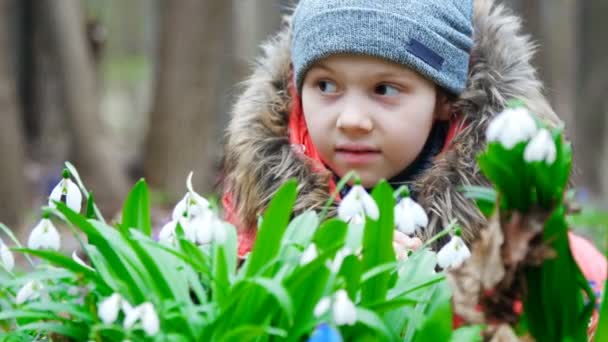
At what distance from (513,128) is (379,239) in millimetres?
524

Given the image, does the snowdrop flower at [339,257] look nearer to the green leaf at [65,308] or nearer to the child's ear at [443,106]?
the green leaf at [65,308]

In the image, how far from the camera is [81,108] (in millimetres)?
10445

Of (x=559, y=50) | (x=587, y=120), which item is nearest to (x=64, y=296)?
(x=559, y=50)

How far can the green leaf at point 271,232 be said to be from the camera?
7.74 ft

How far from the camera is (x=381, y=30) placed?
3371 mm

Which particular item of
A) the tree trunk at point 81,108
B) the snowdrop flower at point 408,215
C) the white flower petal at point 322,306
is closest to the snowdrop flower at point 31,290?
the white flower petal at point 322,306

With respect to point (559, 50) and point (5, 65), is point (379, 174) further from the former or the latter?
point (559, 50)

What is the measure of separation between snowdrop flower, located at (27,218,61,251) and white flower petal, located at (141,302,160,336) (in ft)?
1.53

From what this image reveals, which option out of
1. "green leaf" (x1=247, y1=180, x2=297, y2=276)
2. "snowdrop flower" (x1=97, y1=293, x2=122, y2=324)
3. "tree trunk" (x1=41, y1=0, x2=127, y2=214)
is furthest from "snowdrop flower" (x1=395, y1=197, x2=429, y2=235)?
"tree trunk" (x1=41, y1=0, x2=127, y2=214)

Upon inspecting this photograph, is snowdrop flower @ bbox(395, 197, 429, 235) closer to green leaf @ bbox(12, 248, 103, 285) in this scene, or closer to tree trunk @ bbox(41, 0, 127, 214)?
green leaf @ bbox(12, 248, 103, 285)

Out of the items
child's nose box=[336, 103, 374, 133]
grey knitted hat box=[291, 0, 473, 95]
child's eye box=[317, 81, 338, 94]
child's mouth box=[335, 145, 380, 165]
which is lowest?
child's mouth box=[335, 145, 380, 165]

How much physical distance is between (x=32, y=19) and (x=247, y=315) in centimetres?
1038

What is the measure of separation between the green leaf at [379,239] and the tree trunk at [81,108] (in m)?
8.10

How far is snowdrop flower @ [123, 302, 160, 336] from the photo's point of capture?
2.04m
